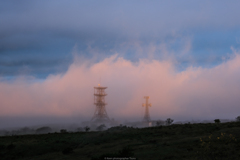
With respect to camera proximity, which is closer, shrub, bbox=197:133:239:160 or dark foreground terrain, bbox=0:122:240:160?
shrub, bbox=197:133:239:160

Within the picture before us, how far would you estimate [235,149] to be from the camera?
31.9m

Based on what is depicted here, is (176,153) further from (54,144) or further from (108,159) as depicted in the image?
(54,144)

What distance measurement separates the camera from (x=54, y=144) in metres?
52.6

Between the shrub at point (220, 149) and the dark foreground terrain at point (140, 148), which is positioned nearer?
the shrub at point (220, 149)

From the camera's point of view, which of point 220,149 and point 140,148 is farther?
point 140,148

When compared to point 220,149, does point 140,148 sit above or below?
below

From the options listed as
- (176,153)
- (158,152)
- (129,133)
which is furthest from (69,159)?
(129,133)

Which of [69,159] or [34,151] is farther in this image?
[34,151]

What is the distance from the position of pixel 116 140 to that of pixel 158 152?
17208mm

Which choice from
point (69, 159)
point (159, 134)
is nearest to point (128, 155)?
point (69, 159)

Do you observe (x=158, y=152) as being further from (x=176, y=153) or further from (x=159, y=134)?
(x=159, y=134)

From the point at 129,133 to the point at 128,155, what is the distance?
99.0 ft

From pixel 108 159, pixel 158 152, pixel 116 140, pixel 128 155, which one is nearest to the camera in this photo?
pixel 108 159

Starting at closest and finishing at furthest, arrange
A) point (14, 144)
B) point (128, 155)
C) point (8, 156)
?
point (128, 155), point (8, 156), point (14, 144)
